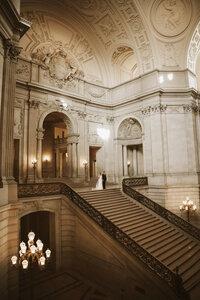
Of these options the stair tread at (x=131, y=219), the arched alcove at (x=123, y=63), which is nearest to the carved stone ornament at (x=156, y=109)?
the arched alcove at (x=123, y=63)

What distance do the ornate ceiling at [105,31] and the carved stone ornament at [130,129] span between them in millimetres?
4235

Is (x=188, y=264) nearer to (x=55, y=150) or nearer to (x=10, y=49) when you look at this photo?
(x=10, y=49)

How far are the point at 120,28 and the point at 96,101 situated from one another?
600 centimetres

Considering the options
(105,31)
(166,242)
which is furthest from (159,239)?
(105,31)

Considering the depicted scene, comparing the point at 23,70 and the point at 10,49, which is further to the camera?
the point at 23,70

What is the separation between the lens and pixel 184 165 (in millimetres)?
15008

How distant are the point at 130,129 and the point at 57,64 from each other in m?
Answer: 7.91

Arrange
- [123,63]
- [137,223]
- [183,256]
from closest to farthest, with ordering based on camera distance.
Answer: [183,256]
[137,223]
[123,63]

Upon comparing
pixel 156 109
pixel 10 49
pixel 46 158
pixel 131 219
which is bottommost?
pixel 131 219

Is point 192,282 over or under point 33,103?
under

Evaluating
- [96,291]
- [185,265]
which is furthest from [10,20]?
[185,265]

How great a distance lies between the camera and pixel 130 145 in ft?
62.4

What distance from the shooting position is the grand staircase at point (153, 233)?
8.63m

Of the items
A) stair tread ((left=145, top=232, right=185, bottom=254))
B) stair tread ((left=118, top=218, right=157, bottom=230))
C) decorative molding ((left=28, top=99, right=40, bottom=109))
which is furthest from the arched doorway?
stair tread ((left=145, top=232, right=185, bottom=254))
